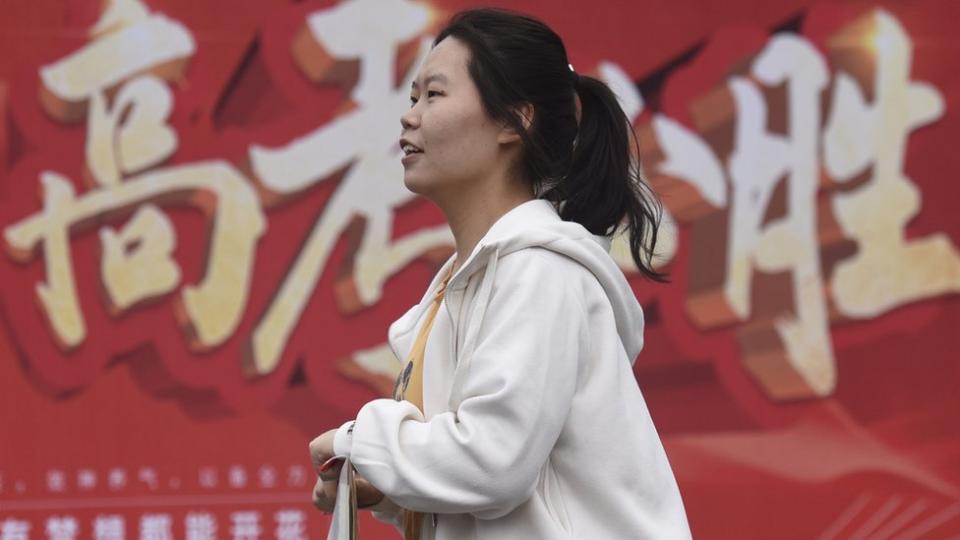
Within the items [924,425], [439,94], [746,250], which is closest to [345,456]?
[439,94]

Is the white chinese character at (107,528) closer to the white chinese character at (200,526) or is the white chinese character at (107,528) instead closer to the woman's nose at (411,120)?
the white chinese character at (200,526)

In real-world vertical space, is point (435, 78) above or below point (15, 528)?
above

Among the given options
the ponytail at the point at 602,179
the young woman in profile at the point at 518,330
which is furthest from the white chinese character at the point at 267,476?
the ponytail at the point at 602,179

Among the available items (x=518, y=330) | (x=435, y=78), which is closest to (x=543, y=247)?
(x=518, y=330)

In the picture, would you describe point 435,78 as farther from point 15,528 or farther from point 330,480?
point 15,528

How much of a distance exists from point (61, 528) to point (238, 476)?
1.24ft

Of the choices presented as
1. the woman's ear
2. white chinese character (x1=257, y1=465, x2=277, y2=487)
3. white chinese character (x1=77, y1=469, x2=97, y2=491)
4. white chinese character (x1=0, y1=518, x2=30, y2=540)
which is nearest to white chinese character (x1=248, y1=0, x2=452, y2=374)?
white chinese character (x1=257, y1=465, x2=277, y2=487)

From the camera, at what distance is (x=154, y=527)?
3137mm

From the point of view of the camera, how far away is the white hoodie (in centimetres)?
123

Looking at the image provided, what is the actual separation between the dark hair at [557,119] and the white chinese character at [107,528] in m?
1.94

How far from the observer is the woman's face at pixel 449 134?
137 cm

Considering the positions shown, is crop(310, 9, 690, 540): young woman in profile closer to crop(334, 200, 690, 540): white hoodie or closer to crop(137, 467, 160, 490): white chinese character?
crop(334, 200, 690, 540): white hoodie

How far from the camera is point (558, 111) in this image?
4.70 ft

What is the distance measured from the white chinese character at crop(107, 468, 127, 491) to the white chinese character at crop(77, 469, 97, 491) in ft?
0.10
